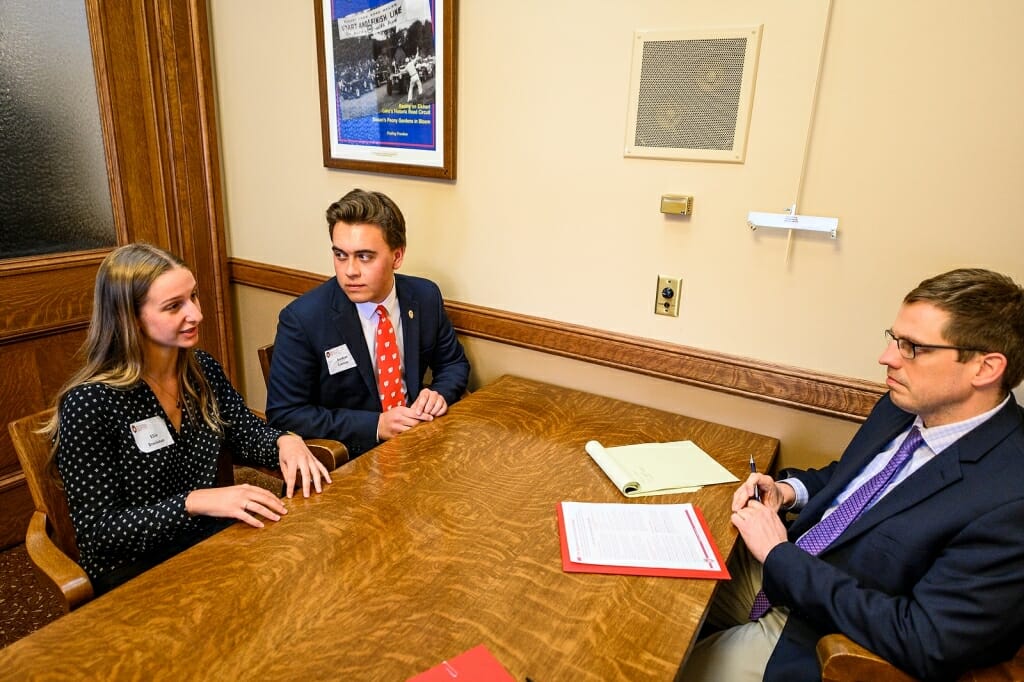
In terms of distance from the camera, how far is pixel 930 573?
1182mm

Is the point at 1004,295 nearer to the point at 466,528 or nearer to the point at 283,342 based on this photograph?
the point at 466,528

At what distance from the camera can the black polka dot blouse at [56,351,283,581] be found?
1.40 meters

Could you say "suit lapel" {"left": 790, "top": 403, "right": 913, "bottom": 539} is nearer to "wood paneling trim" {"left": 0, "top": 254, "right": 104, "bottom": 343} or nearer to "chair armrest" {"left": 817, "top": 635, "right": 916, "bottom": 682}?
"chair armrest" {"left": 817, "top": 635, "right": 916, "bottom": 682}

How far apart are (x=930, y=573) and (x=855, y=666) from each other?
225 mm

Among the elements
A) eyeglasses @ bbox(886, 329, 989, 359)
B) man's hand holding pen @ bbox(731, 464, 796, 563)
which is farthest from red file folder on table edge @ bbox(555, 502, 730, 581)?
eyeglasses @ bbox(886, 329, 989, 359)

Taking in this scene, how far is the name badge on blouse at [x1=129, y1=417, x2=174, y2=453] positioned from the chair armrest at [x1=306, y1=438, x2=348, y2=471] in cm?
38

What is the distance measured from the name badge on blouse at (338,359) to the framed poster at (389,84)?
0.77m

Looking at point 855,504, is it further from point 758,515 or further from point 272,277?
point 272,277

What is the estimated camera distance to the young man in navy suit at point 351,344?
2.02 metres

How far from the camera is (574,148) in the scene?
211 centimetres

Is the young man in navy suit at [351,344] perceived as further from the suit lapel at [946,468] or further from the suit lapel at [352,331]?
the suit lapel at [946,468]

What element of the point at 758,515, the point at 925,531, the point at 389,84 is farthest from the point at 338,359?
the point at 925,531

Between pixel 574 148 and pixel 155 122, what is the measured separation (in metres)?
1.86

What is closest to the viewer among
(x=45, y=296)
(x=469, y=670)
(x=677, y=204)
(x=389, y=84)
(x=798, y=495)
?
(x=469, y=670)
